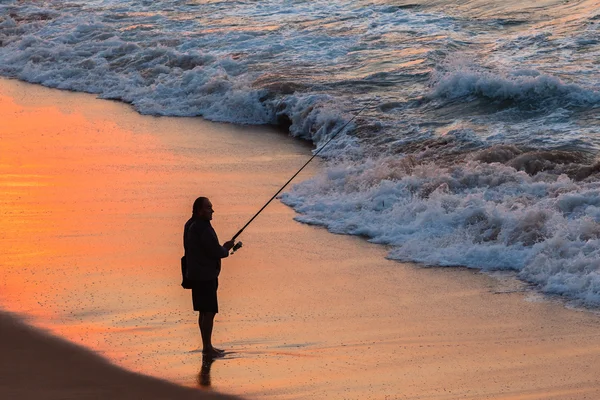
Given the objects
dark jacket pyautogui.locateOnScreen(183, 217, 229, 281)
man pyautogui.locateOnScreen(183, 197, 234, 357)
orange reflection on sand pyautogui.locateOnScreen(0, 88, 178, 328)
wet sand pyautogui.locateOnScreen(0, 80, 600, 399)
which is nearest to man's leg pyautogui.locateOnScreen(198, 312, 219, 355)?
man pyautogui.locateOnScreen(183, 197, 234, 357)

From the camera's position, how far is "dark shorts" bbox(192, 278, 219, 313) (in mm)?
7359

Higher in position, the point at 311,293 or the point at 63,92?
the point at 311,293

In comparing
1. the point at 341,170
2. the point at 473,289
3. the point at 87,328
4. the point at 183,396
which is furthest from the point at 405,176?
the point at 183,396

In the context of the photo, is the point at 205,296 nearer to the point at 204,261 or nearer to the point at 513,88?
the point at 204,261

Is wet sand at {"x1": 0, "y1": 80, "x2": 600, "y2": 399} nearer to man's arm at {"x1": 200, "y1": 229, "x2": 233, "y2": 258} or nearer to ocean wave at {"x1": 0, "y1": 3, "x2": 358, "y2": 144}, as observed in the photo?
man's arm at {"x1": 200, "y1": 229, "x2": 233, "y2": 258}

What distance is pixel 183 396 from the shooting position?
21.7 feet

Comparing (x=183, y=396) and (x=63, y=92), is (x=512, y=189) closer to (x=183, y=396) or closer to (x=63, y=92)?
(x=183, y=396)

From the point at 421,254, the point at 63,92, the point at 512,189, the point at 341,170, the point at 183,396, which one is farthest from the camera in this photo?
the point at 63,92

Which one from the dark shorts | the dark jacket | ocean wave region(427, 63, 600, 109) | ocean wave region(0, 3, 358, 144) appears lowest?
ocean wave region(0, 3, 358, 144)

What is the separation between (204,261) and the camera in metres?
7.30

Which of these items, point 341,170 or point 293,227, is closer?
point 293,227

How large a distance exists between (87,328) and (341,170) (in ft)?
16.6

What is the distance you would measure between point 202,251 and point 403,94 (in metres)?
9.47

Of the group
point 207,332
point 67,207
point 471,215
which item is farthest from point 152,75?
point 207,332
